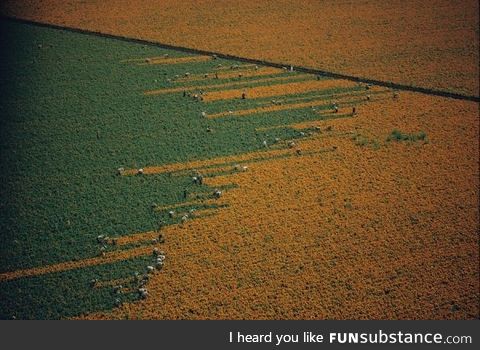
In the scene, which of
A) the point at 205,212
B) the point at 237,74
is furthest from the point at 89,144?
the point at 237,74

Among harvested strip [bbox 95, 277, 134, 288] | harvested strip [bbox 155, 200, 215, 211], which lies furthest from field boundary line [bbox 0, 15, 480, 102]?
harvested strip [bbox 95, 277, 134, 288]

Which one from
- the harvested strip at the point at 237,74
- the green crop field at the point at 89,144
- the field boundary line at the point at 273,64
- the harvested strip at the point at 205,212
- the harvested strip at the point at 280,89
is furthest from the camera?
the harvested strip at the point at 237,74

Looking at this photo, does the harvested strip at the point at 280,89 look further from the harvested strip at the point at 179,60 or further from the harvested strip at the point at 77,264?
the harvested strip at the point at 77,264

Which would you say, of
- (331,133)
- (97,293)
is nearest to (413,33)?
(331,133)

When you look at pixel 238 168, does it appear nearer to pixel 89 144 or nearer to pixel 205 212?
pixel 205 212

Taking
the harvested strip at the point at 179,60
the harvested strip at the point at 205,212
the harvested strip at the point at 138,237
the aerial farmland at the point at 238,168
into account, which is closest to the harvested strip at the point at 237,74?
the aerial farmland at the point at 238,168

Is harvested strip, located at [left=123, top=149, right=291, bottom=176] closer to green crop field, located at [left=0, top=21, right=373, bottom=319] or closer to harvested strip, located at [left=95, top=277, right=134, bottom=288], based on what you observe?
green crop field, located at [left=0, top=21, right=373, bottom=319]

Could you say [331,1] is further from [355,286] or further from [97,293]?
[97,293]
